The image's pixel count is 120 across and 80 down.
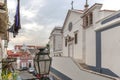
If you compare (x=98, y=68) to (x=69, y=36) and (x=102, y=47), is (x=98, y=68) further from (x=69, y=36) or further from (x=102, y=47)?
(x=69, y=36)

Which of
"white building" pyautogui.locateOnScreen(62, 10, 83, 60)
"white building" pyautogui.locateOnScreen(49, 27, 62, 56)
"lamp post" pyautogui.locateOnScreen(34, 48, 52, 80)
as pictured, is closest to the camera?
"lamp post" pyautogui.locateOnScreen(34, 48, 52, 80)

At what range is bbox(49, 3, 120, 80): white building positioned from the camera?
1545 cm

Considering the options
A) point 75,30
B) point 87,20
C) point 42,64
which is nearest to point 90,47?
point 87,20

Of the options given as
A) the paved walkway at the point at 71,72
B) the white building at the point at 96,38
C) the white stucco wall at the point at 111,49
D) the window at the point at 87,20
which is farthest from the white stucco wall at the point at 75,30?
the white stucco wall at the point at 111,49

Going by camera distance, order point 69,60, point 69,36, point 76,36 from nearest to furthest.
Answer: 1. point 69,60
2. point 76,36
3. point 69,36

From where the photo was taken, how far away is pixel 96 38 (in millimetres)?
18984

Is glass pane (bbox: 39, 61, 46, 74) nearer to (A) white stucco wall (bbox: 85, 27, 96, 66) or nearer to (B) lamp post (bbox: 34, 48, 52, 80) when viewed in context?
(B) lamp post (bbox: 34, 48, 52, 80)

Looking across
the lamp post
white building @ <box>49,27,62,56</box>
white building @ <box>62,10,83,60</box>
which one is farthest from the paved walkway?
white building @ <box>49,27,62,56</box>

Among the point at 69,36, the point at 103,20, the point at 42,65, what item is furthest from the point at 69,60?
the point at 42,65

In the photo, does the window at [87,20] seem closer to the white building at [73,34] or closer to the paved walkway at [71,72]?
the white building at [73,34]

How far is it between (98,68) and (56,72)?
9.18 m

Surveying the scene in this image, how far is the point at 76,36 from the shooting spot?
25.8 meters

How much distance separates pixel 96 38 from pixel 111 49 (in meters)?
3.20

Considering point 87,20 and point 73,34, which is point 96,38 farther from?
point 73,34
